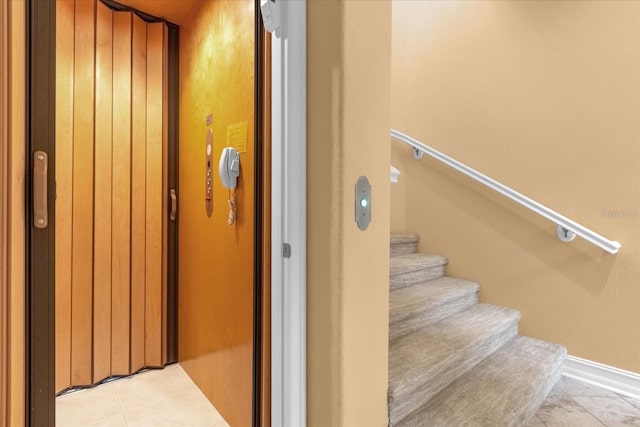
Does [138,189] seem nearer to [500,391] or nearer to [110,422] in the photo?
[110,422]

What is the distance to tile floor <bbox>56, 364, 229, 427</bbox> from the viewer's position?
172 centimetres

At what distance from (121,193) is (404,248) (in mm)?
2101

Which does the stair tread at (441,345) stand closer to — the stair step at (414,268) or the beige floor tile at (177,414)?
the stair step at (414,268)

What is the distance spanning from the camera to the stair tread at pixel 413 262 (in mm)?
2279

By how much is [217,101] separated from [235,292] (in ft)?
3.26

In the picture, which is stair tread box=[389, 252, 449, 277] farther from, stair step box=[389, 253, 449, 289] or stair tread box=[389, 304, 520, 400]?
stair tread box=[389, 304, 520, 400]

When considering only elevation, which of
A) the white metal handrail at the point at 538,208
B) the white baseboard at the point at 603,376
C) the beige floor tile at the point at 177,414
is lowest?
the beige floor tile at the point at 177,414

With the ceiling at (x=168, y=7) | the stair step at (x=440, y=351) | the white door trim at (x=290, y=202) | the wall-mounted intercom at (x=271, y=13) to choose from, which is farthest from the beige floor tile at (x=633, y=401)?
the ceiling at (x=168, y=7)

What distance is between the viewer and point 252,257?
147 cm

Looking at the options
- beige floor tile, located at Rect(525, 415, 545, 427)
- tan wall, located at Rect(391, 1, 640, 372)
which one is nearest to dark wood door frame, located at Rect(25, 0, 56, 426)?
beige floor tile, located at Rect(525, 415, 545, 427)

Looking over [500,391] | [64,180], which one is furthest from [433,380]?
[64,180]

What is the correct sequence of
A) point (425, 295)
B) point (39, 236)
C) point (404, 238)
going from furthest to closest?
point (404, 238)
point (425, 295)
point (39, 236)

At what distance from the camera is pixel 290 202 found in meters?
1.14

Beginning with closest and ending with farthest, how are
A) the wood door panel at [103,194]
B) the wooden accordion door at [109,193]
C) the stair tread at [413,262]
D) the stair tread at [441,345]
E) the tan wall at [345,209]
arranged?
1. the tan wall at [345,209]
2. the stair tread at [441,345]
3. the wooden accordion door at [109,193]
4. the wood door panel at [103,194]
5. the stair tread at [413,262]
